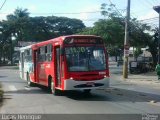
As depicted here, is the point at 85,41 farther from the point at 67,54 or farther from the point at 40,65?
the point at 40,65

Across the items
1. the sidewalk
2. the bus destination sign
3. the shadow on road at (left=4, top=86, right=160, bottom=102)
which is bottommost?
the sidewalk

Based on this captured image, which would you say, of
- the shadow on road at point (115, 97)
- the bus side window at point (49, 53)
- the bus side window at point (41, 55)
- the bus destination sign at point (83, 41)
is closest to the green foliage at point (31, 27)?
the bus side window at point (41, 55)

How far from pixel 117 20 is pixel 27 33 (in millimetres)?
42472

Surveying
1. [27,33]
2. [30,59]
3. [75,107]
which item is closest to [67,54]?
[75,107]

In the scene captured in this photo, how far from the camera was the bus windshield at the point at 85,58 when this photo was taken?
62.6 feet

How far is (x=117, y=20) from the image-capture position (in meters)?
52.7

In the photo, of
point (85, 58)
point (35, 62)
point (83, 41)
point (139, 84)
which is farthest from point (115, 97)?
point (139, 84)

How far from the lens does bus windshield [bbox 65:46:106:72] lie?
62.6 ft

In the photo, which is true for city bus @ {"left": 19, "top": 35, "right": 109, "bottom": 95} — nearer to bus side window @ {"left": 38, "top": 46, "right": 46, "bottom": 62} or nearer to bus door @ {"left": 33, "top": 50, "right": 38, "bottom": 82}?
bus side window @ {"left": 38, "top": 46, "right": 46, "bottom": 62}

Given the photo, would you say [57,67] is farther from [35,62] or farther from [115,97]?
[35,62]

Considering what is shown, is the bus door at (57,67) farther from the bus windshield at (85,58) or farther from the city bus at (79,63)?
the bus windshield at (85,58)

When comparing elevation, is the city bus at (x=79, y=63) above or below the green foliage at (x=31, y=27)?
below

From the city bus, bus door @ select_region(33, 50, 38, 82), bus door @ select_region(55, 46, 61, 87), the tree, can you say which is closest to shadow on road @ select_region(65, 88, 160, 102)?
the city bus

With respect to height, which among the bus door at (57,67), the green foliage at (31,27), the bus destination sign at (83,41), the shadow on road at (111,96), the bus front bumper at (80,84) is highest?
the green foliage at (31,27)
